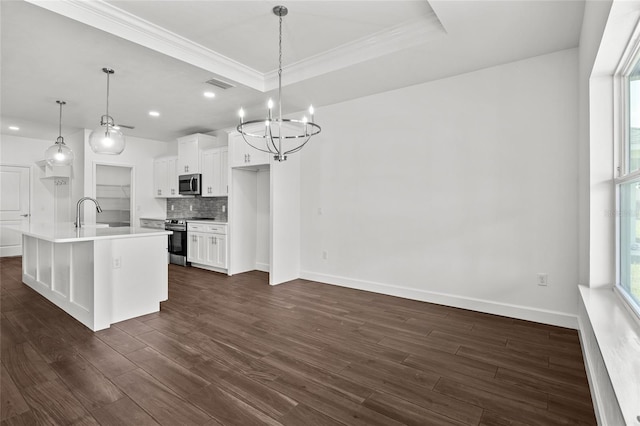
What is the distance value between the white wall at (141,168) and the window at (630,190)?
7.95 metres

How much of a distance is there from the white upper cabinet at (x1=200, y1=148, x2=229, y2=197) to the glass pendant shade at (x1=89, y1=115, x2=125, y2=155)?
7.99ft

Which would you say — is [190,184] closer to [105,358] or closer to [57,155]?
[57,155]

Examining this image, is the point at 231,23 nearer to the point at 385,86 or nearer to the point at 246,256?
the point at 385,86

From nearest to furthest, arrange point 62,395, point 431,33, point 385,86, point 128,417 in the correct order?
1. point 128,417
2. point 62,395
3. point 431,33
4. point 385,86

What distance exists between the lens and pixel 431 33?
301 cm

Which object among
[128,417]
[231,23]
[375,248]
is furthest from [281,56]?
[128,417]

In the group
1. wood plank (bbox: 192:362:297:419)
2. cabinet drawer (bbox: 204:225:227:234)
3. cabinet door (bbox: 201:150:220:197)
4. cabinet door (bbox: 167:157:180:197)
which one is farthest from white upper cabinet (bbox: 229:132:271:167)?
wood plank (bbox: 192:362:297:419)

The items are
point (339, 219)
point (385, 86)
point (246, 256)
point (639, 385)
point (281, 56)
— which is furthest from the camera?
point (246, 256)

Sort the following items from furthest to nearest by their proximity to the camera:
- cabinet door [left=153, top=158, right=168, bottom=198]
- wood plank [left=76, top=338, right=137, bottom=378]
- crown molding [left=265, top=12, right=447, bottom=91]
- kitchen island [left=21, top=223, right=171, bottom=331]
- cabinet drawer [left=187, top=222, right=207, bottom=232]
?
cabinet door [left=153, top=158, right=168, bottom=198]
cabinet drawer [left=187, top=222, right=207, bottom=232]
kitchen island [left=21, top=223, right=171, bottom=331]
crown molding [left=265, top=12, right=447, bottom=91]
wood plank [left=76, top=338, right=137, bottom=378]

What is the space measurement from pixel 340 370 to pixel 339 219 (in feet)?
8.73

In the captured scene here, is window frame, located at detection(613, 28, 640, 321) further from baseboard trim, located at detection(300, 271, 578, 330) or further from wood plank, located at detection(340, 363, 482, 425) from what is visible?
wood plank, located at detection(340, 363, 482, 425)

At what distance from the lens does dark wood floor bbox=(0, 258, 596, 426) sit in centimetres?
190

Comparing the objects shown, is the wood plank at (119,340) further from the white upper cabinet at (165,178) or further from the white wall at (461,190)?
the white upper cabinet at (165,178)

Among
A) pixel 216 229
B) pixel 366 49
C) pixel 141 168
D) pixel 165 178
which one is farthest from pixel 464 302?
pixel 141 168
